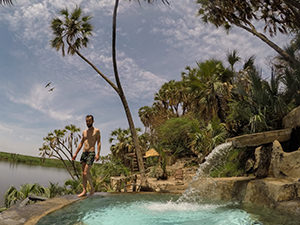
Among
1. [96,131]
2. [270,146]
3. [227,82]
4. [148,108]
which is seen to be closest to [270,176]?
[270,146]

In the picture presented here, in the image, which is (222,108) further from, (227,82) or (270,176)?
(270,176)

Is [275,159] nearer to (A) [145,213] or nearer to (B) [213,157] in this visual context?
(B) [213,157]

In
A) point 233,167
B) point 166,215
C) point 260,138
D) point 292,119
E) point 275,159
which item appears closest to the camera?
point 166,215

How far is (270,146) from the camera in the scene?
6.37 meters

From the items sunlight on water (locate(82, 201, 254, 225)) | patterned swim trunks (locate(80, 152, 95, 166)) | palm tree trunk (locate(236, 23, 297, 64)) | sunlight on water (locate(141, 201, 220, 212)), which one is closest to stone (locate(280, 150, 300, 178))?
sunlight on water (locate(82, 201, 254, 225))

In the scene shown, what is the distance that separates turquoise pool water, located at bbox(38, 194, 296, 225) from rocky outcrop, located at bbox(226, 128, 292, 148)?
5.34 feet

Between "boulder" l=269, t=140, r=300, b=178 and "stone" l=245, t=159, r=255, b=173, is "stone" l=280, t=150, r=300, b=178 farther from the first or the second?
"stone" l=245, t=159, r=255, b=173

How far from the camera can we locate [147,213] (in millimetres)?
4840

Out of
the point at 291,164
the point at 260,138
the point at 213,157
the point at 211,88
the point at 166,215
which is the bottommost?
the point at 166,215

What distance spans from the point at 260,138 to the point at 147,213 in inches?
141

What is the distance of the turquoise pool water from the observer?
13.4 ft

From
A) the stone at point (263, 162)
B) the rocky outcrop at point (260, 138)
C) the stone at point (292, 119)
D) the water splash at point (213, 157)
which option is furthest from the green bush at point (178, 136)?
the rocky outcrop at point (260, 138)

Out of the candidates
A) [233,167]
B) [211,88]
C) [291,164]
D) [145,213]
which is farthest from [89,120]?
[211,88]

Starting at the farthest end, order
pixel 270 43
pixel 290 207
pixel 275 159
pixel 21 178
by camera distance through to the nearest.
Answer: pixel 21 178, pixel 270 43, pixel 275 159, pixel 290 207
